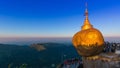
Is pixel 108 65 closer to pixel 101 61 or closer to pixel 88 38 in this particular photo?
pixel 101 61

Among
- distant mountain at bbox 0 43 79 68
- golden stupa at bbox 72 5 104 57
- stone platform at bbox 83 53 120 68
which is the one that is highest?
golden stupa at bbox 72 5 104 57

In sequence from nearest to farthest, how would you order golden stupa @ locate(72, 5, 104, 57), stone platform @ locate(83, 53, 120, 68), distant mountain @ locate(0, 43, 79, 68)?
stone platform @ locate(83, 53, 120, 68), golden stupa @ locate(72, 5, 104, 57), distant mountain @ locate(0, 43, 79, 68)

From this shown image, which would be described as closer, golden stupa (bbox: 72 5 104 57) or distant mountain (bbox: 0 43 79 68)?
golden stupa (bbox: 72 5 104 57)

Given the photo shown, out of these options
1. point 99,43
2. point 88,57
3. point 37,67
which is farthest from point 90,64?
point 37,67

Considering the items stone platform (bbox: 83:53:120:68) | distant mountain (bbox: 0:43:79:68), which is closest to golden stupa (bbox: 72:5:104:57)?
stone platform (bbox: 83:53:120:68)

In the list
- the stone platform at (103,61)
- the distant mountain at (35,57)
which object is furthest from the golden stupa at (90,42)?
the distant mountain at (35,57)

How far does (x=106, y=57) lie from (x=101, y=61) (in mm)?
639

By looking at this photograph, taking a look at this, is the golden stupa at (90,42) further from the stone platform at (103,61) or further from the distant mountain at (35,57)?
the distant mountain at (35,57)

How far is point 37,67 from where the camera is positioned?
205 feet

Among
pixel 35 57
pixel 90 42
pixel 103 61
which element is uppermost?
pixel 90 42

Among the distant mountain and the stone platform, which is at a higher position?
the stone platform

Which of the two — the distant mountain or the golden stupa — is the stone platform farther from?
the distant mountain

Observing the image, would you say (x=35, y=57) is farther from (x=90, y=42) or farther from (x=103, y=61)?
(x=103, y=61)

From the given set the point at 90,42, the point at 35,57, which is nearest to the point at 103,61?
the point at 90,42
